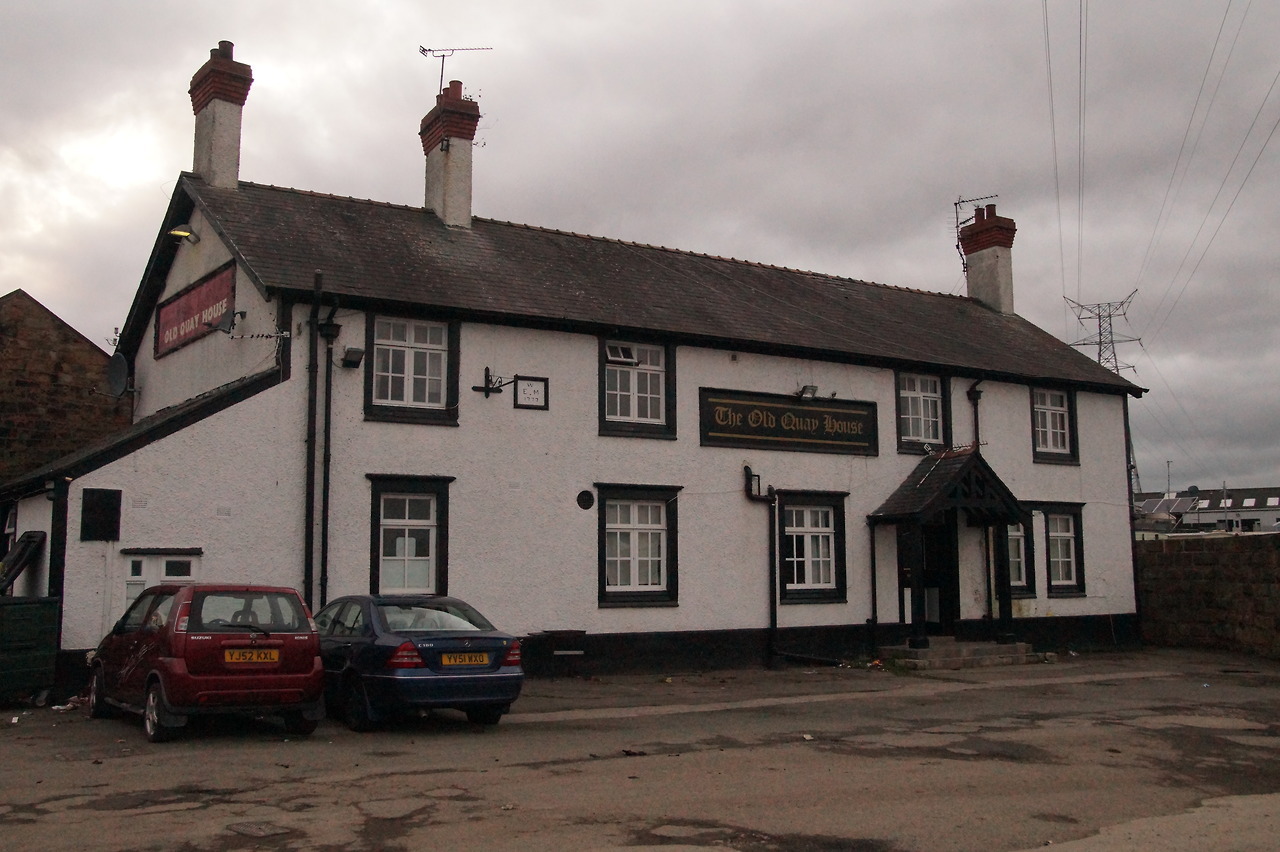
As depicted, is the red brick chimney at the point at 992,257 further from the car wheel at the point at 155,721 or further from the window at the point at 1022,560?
the car wheel at the point at 155,721

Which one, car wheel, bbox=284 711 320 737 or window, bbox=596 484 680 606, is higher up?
window, bbox=596 484 680 606

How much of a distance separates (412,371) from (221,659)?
6.87 metres

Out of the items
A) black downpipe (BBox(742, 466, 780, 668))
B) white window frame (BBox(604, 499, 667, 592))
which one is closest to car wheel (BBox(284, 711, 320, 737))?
white window frame (BBox(604, 499, 667, 592))

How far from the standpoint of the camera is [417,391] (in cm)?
1678

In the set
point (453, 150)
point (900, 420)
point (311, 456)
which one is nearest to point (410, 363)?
point (311, 456)

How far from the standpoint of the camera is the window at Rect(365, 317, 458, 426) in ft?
53.9

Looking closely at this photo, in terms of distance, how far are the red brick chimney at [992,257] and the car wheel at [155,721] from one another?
21912 millimetres

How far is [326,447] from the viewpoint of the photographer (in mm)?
15695

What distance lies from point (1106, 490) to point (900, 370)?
6.12 meters

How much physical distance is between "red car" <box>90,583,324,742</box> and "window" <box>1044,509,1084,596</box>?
53.7 feet

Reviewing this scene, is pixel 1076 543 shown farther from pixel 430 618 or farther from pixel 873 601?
pixel 430 618

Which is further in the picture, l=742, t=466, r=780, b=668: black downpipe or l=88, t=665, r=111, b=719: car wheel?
l=742, t=466, r=780, b=668: black downpipe

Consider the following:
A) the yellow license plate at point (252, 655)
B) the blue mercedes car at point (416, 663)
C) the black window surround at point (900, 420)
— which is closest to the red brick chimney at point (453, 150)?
the black window surround at point (900, 420)

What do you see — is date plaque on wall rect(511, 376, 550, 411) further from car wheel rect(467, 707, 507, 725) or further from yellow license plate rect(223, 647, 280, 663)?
yellow license plate rect(223, 647, 280, 663)
